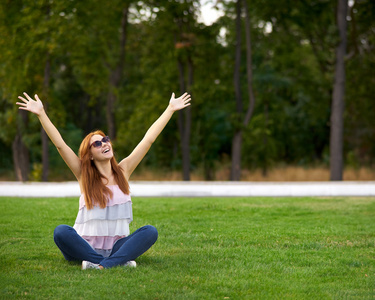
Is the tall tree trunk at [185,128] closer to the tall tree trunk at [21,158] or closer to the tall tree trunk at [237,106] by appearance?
the tall tree trunk at [237,106]

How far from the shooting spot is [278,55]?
82.0 ft

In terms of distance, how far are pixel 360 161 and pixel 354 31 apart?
23.1ft

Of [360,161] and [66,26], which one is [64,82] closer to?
[66,26]

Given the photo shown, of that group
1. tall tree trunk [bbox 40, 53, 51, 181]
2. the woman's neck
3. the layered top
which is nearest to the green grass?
the layered top

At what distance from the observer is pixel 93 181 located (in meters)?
5.96

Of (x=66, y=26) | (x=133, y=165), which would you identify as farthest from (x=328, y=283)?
(x=66, y=26)

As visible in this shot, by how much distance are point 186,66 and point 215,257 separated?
16.5 m

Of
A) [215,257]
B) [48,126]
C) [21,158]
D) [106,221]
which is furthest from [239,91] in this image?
[48,126]

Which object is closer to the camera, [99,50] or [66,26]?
[66,26]

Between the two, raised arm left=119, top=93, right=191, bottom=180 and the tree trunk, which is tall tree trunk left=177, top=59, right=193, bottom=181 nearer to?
the tree trunk

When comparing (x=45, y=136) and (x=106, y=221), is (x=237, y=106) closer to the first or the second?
(x=45, y=136)

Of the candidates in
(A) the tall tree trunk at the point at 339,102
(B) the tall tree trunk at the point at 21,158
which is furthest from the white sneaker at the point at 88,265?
(B) the tall tree trunk at the point at 21,158

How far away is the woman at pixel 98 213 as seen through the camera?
5816mm

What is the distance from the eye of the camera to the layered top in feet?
19.4
